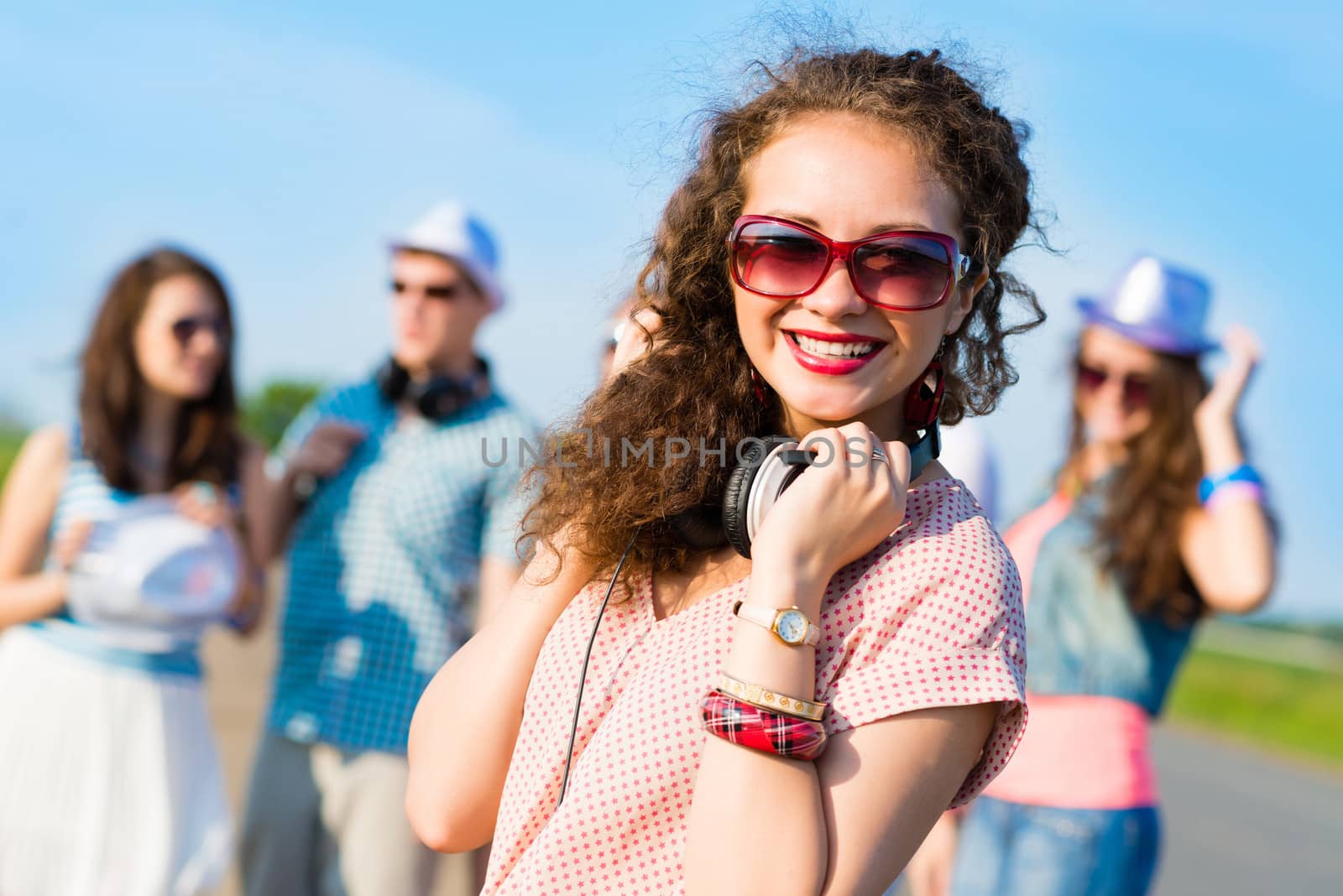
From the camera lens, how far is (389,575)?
3.97 meters

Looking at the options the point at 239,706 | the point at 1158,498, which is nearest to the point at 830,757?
the point at 1158,498

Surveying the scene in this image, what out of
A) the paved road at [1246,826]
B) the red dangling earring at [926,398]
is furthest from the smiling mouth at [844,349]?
the paved road at [1246,826]

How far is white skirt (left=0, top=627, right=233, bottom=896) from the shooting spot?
13.0ft

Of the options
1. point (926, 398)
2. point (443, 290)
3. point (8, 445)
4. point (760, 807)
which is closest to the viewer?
point (760, 807)

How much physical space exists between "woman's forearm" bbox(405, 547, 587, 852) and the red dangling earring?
0.52 meters

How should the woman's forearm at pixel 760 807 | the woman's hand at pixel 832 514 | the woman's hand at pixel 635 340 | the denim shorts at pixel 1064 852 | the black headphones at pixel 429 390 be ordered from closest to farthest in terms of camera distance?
1. the woman's forearm at pixel 760 807
2. the woman's hand at pixel 832 514
3. the woman's hand at pixel 635 340
4. the denim shorts at pixel 1064 852
5. the black headphones at pixel 429 390

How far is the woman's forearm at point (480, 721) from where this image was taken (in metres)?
1.91

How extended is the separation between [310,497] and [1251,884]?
5.97 metres

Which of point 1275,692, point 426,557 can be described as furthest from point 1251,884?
point 1275,692

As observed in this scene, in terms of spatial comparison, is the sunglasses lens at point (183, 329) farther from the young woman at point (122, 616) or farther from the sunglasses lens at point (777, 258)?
the sunglasses lens at point (777, 258)

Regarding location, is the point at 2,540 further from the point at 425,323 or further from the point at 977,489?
the point at 977,489

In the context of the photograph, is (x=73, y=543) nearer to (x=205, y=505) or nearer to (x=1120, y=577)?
(x=205, y=505)

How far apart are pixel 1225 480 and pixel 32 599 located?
139 inches

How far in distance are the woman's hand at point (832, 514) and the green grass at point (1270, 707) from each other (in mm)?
13602
